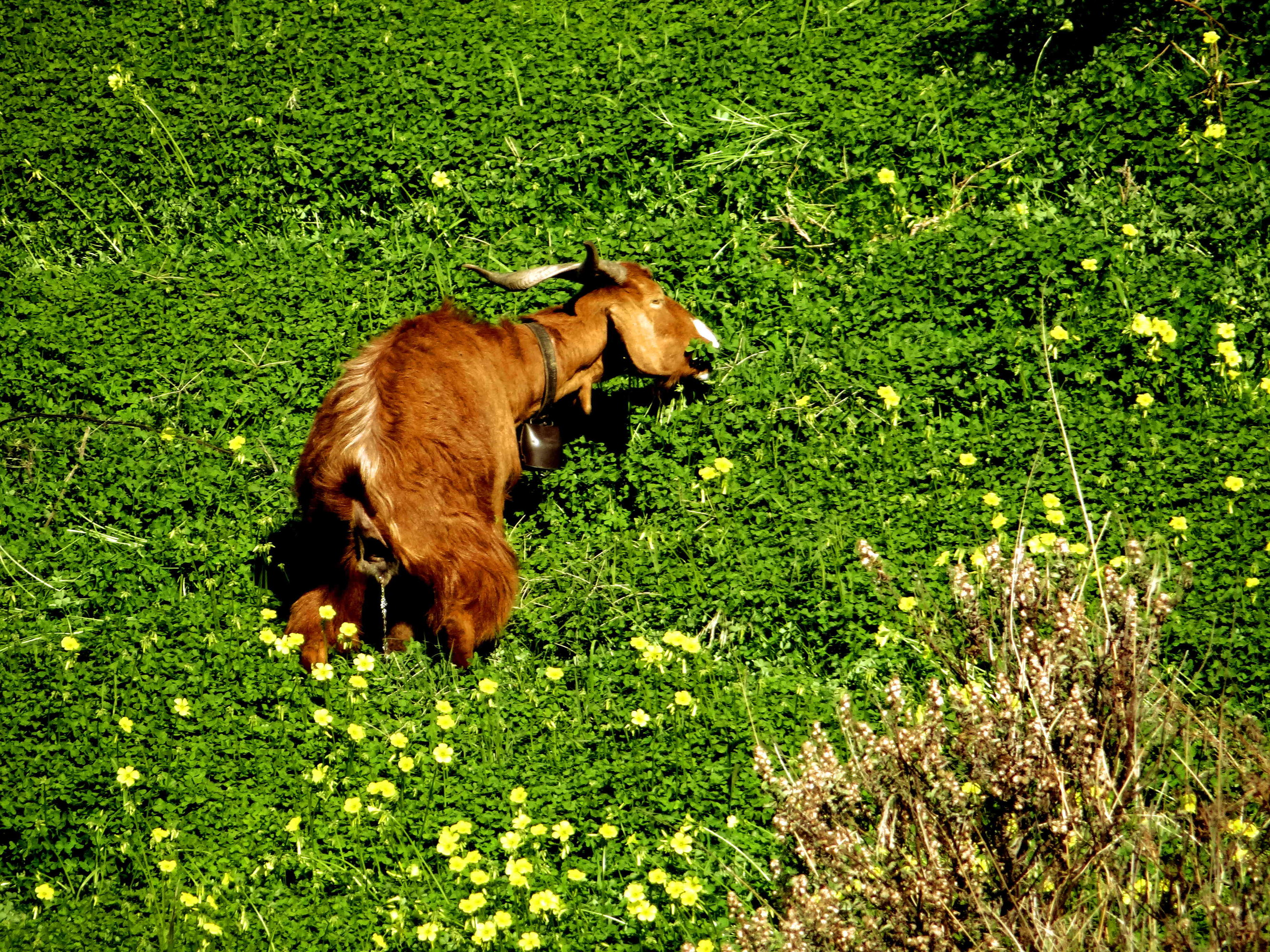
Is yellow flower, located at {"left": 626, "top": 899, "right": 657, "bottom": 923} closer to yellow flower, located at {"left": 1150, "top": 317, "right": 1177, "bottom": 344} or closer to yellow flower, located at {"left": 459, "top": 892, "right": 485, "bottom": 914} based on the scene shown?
yellow flower, located at {"left": 459, "top": 892, "right": 485, "bottom": 914}

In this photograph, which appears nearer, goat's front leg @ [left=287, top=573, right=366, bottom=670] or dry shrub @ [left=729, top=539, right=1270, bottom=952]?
dry shrub @ [left=729, top=539, right=1270, bottom=952]

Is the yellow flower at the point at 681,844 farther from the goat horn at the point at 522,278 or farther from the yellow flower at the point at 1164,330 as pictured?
the yellow flower at the point at 1164,330

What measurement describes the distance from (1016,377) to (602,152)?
3109mm

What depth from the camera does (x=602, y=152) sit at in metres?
7.36

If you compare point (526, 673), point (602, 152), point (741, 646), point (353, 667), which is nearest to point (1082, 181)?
point (602, 152)

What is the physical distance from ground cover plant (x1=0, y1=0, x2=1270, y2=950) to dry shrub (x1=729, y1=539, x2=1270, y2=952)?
0.43m

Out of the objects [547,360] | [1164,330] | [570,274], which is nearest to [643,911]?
[547,360]

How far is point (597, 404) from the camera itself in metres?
6.41

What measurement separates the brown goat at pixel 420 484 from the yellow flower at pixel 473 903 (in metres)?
1.30

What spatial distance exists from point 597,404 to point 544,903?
317 centimetres

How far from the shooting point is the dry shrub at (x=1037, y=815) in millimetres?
3061

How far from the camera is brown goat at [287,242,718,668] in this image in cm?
481

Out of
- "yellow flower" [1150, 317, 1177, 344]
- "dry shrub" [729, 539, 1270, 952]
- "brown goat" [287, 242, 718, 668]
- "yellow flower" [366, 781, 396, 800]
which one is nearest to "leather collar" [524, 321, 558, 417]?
"brown goat" [287, 242, 718, 668]

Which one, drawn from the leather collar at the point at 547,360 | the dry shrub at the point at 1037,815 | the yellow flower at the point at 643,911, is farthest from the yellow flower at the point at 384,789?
the leather collar at the point at 547,360
